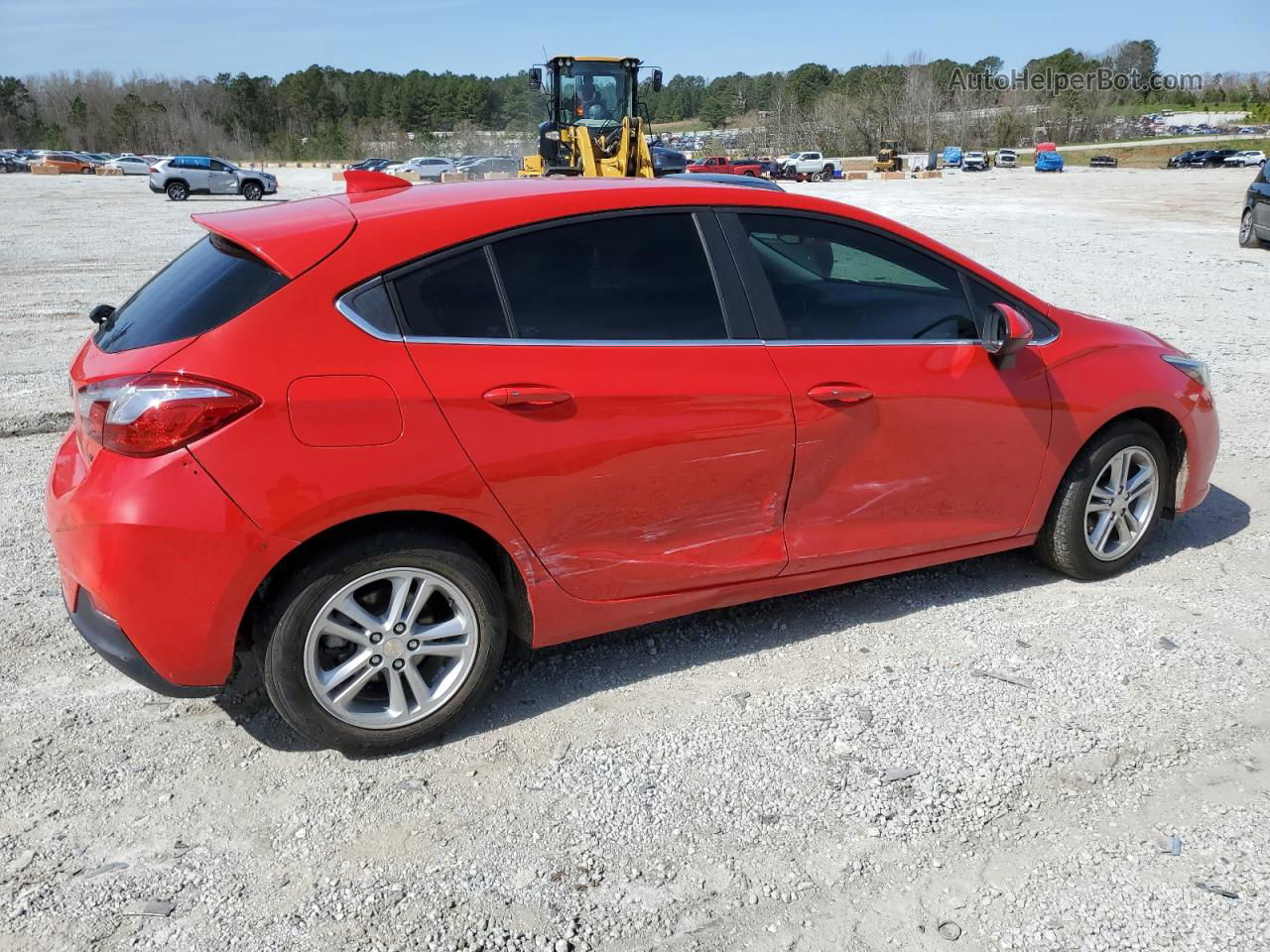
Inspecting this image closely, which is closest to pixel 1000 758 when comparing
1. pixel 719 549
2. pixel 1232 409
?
pixel 719 549

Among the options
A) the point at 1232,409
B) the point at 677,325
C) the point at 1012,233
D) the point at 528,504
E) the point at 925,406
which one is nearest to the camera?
the point at 528,504

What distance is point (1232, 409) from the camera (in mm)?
7207

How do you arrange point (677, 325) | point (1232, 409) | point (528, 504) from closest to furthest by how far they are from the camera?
point (528, 504)
point (677, 325)
point (1232, 409)

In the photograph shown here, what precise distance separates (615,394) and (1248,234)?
18013 millimetres

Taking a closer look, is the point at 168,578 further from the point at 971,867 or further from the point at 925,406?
the point at 925,406

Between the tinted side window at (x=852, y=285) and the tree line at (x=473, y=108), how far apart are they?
66.6 metres

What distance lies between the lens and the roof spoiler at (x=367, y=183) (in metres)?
3.71

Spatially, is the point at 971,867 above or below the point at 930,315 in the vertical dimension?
below

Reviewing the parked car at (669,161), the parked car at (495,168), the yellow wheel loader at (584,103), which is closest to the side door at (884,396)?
the yellow wheel loader at (584,103)

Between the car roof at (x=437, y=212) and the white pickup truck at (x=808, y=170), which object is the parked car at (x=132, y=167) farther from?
the car roof at (x=437, y=212)

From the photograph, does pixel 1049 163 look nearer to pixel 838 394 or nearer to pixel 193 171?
pixel 193 171

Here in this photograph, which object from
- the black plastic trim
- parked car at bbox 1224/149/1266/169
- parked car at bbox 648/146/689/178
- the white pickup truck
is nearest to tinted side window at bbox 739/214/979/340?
the black plastic trim

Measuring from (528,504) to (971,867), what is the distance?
165 centimetres

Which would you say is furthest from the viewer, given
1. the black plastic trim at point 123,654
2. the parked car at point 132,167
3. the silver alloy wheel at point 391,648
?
the parked car at point 132,167
